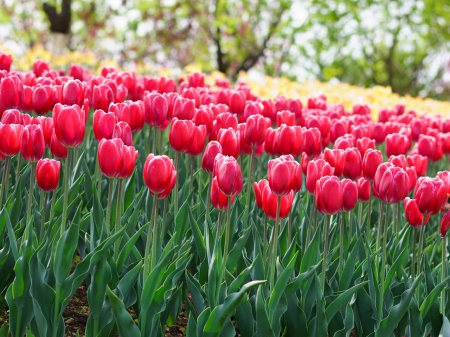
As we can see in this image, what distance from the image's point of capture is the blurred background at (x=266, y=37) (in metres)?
19.5

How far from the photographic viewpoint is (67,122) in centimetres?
243

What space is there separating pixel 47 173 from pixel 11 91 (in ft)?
3.16

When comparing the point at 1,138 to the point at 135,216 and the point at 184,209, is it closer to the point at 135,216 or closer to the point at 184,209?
the point at 135,216

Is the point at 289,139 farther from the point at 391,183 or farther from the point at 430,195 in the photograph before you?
the point at 430,195

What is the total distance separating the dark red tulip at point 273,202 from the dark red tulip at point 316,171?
20 centimetres

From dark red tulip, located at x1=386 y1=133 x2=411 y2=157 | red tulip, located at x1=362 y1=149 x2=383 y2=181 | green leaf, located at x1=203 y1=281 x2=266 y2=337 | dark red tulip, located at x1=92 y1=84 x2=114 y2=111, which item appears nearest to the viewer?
green leaf, located at x1=203 y1=281 x2=266 y2=337

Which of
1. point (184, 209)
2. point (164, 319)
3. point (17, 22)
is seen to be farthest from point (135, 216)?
point (17, 22)

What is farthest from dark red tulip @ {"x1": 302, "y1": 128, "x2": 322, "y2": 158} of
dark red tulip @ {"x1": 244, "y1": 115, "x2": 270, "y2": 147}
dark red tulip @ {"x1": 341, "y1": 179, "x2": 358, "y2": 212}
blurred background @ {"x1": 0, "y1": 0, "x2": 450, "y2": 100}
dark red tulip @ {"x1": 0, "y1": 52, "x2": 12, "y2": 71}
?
blurred background @ {"x1": 0, "y1": 0, "x2": 450, "y2": 100}

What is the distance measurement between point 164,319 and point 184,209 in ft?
1.65

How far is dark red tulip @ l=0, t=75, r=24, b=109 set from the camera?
3.19 meters

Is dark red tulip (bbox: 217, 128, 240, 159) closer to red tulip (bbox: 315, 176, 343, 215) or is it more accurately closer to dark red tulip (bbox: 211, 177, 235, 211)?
dark red tulip (bbox: 211, 177, 235, 211)

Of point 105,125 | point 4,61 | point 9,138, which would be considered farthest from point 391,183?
point 4,61

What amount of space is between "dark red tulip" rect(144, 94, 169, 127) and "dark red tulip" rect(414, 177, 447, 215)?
4.27 feet

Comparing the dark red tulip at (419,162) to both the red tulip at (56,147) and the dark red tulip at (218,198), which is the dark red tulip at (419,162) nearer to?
the dark red tulip at (218,198)
